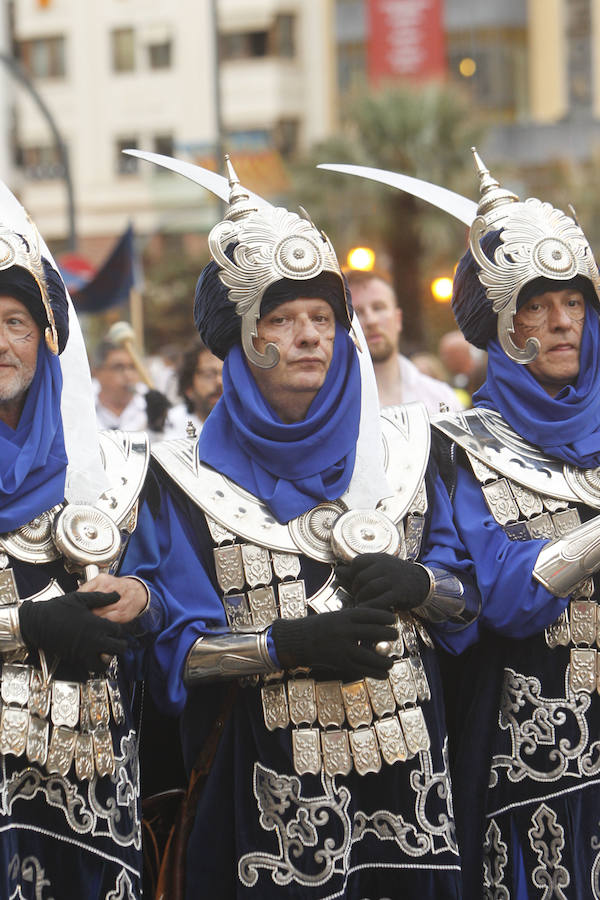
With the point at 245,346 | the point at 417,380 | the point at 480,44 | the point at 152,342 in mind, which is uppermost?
the point at 480,44

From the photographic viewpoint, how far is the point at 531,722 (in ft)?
13.0

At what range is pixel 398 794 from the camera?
3.71 m

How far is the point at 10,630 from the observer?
3.34 m

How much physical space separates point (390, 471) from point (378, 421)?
0.15 m

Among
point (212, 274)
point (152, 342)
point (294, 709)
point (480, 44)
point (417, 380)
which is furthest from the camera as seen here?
point (480, 44)

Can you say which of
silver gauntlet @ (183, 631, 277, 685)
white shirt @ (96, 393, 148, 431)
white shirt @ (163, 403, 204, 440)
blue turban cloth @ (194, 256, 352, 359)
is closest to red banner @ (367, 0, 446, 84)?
white shirt @ (96, 393, 148, 431)

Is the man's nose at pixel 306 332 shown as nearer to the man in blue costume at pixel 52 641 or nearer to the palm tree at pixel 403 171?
the man in blue costume at pixel 52 641

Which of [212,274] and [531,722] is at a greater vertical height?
[212,274]

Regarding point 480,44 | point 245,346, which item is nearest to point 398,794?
point 245,346

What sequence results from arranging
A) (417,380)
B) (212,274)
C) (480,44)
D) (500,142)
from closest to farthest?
(212,274)
(417,380)
(500,142)
(480,44)

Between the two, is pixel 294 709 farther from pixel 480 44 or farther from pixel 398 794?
pixel 480 44

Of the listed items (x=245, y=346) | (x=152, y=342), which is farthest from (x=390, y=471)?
(x=152, y=342)

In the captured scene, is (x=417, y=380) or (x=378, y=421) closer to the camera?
(x=378, y=421)

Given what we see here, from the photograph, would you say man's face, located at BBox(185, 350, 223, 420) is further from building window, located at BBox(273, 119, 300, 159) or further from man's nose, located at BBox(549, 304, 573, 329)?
building window, located at BBox(273, 119, 300, 159)
